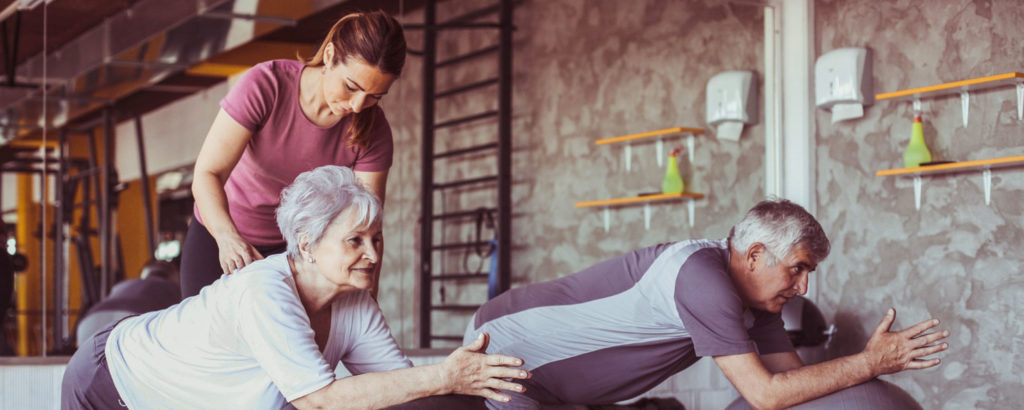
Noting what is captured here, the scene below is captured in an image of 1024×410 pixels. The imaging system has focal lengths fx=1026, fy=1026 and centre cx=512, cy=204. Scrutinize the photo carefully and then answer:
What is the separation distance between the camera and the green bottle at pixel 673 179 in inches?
201

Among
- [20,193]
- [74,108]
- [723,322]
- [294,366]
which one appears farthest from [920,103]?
[20,193]

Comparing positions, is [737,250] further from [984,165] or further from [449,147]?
[449,147]

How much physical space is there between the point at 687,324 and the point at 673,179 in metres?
2.95

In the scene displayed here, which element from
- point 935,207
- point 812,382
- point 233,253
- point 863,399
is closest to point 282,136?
point 233,253

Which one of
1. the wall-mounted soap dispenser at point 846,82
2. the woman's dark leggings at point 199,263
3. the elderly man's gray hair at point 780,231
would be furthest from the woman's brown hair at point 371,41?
the wall-mounted soap dispenser at point 846,82

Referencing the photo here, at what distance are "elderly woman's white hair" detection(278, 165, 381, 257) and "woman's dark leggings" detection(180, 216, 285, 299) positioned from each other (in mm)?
527

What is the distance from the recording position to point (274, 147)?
2.27 m

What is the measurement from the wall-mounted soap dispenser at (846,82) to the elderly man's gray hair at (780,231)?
211 centimetres

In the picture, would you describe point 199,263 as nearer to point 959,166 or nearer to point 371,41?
point 371,41

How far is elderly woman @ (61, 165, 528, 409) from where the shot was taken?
1.70 m

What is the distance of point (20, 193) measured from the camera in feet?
17.9

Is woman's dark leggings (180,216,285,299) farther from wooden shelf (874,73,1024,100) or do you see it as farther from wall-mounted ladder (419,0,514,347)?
wall-mounted ladder (419,0,514,347)

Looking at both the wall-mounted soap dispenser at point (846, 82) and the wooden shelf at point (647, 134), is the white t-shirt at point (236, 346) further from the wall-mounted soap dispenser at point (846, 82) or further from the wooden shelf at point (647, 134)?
the wooden shelf at point (647, 134)

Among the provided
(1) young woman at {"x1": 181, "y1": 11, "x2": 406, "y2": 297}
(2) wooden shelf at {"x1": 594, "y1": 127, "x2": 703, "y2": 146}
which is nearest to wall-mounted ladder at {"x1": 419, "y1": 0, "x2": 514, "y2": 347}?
(2) wooden shelf at {"x1": 594, "y1": 127, "x2": 703, "y2": 146}
